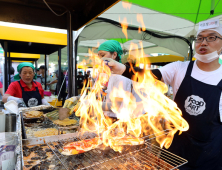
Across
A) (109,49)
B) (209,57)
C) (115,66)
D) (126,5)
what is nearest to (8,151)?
(115,66)

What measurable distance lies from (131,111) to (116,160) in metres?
1.39

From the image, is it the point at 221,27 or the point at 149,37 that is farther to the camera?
the point at 149,37

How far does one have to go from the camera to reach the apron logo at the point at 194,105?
1985 millimetres

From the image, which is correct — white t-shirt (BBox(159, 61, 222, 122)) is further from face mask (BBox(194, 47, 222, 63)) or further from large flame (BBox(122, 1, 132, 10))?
large flame (BBox(122, 1, 132, 10))

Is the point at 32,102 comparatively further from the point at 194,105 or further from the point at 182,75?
the point at 194,105

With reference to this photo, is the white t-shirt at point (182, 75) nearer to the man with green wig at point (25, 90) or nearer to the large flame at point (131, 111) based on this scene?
the large flame at point (131, 111)

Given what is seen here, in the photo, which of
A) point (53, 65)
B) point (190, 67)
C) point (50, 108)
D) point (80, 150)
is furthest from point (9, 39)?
point (53, 65)

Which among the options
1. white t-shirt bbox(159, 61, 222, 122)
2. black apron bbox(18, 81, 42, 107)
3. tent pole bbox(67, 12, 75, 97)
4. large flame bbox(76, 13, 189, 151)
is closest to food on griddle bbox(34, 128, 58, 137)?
large flame bbox(76, 13, 189, 151)

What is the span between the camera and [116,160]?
1.42 m

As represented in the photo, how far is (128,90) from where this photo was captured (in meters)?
2.73

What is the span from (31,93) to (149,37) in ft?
17.7

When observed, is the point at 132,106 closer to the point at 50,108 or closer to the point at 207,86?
the point at 207,86

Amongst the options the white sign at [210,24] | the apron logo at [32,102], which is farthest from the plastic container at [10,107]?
the white sign at [210,24]

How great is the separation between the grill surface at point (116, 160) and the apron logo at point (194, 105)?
815 mm
